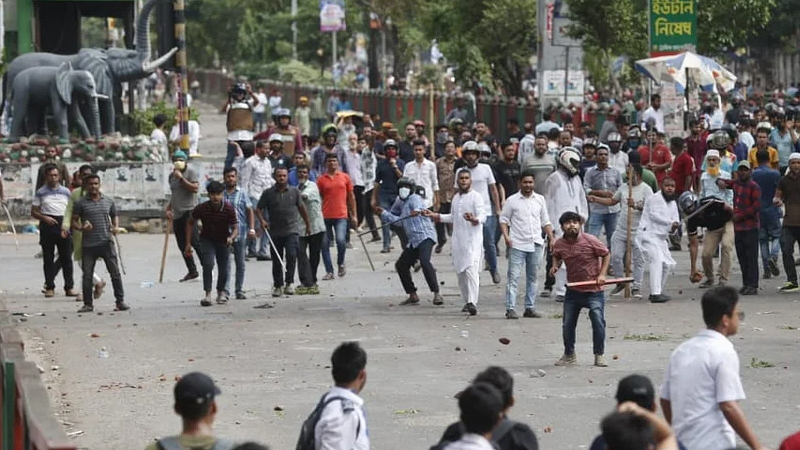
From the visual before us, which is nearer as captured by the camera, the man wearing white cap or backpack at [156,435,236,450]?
backpack at [156,435,236,450]

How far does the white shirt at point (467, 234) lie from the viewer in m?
18.6

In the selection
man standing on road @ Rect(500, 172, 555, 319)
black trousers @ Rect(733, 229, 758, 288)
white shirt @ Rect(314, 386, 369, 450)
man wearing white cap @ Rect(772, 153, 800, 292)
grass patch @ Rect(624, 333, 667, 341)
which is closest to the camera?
white shirt @ Rect(314, 386, 369, 450)

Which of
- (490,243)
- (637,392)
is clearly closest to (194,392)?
Answer: (637,392)

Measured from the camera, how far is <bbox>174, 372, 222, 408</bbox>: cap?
7.05 meters

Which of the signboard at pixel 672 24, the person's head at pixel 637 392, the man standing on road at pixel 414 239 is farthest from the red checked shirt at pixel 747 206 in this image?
the person's head at pixel 637 392

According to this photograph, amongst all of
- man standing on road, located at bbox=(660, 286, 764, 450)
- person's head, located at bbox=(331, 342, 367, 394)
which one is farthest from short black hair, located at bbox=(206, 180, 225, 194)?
man standing on road, located at bbox=(660, 286, 764, 450)

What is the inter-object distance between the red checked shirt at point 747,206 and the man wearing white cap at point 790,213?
13.9 inches

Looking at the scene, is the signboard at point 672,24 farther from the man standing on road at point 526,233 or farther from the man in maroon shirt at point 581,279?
the man in maroon shirt at point 581,279

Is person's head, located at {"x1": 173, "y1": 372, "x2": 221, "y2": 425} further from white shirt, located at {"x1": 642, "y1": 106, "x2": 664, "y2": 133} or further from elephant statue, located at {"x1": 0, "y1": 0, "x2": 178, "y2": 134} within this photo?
elephant statue, located at {"x1": 0, "y1": 0, "x2": 178, "y2": 134}

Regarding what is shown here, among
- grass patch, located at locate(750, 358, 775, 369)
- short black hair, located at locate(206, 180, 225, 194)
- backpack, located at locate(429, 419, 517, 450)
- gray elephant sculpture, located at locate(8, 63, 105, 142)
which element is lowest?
grass patch, located at locate(750, 358, 775, 369)

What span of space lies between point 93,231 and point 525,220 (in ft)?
14.9

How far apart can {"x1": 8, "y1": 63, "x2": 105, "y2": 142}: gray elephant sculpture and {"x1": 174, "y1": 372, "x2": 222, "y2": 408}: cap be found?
25936 millimetres

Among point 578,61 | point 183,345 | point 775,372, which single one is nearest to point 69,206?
point 183,345

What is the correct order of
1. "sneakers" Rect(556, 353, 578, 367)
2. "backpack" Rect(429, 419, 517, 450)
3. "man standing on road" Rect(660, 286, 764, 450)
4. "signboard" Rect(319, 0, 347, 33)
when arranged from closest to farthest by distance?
"backpack" Rect(429, 419, 517, 450)
"man standing on road" Rect(660, 286, 764, 450)
"sneakers" Rect(556, 353, 578, 367)
"signboard" Rect(319, 0, 347, 33)
